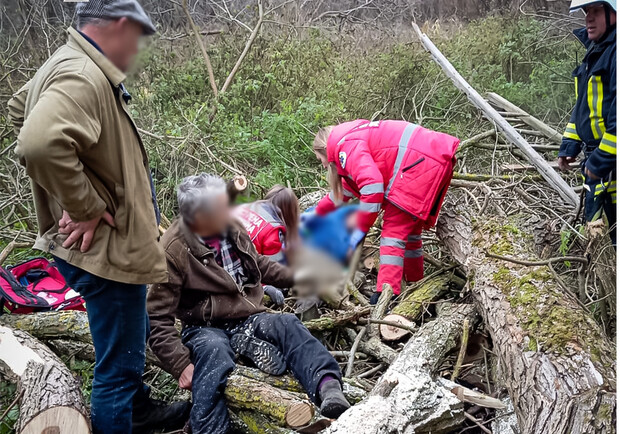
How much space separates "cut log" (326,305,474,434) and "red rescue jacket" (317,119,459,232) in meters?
0.79

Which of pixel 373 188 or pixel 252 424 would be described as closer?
pixel 373 188

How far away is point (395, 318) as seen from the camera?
3.05 metres

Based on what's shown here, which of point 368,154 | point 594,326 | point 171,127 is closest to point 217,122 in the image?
point 171,127

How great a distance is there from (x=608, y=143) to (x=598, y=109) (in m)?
0.29

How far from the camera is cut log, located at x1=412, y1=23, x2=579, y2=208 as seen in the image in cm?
375

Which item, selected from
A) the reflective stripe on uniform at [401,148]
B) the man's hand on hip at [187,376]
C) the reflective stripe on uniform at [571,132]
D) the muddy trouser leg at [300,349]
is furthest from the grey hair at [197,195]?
the reflective stripe on uniform at [571,132]

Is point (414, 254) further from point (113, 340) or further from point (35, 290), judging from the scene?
point (35, 290)

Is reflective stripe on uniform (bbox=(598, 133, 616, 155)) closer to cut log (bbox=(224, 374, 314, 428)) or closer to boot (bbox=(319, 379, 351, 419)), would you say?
boot (bbox=(319, 379, 351, 419))

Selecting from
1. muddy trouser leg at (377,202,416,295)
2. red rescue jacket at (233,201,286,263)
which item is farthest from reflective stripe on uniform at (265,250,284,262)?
muddy trouser leg at (377,202,416,295)

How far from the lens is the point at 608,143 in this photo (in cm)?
266

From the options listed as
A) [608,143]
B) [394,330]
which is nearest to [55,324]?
[394,330]

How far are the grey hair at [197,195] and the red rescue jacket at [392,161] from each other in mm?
329

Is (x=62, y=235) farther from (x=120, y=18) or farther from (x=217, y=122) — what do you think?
(x=120, y=18)

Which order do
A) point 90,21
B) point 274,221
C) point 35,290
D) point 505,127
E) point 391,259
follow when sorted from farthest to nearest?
point 505,127
point 35,290
point 391,259
point 90,21
point 274,221
